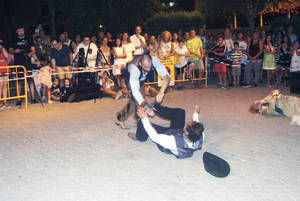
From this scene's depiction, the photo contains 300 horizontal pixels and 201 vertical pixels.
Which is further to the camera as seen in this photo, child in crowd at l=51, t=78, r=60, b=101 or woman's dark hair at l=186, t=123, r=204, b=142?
child in crowd at l=51, t=78, r=60, b=101

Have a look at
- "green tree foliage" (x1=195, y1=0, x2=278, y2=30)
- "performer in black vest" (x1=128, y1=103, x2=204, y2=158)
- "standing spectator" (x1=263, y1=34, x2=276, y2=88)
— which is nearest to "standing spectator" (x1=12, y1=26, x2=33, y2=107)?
"performer in black vest" (x1=128, y1=103, x2=204, y2=158)

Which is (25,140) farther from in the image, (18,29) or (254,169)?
(18,29)

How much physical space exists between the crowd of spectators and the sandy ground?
2522 mm

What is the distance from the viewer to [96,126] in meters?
8.53

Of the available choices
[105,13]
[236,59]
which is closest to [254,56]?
[236,59]

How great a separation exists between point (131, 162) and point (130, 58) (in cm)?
722

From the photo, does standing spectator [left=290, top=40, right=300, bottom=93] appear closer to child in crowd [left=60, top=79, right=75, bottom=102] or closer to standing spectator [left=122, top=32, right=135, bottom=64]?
standing spectator [left=122, top=32, right=135, bottom=64]

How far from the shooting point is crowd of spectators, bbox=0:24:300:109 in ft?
38.9

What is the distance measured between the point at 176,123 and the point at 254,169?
5.36ft

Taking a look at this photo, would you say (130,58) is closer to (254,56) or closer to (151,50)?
(151,50)

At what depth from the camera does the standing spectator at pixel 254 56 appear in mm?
13758

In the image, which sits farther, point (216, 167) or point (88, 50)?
point (88, 50)

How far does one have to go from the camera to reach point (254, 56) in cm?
1380

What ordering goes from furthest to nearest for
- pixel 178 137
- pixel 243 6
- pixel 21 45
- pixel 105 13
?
pixel 243 6
pixel 105 13
pixel 21 45
pixel 178 137
